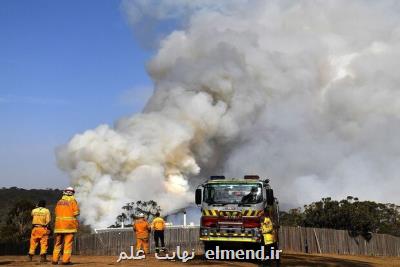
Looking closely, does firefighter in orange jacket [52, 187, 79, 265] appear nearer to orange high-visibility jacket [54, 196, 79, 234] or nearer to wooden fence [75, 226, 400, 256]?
orange high-visibility jacket [54, 196, 79, 234]

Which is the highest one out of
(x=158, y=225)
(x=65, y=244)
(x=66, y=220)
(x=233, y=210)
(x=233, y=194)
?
(x=233, y=194)

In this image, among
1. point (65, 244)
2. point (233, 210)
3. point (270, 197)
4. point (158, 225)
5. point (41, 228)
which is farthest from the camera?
point (158, 225)

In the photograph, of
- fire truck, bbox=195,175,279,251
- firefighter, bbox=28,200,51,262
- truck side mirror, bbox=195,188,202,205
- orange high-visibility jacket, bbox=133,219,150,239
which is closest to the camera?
firefighter, bbox=28,200,51,262

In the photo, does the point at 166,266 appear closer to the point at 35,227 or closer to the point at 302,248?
the point at 35,227

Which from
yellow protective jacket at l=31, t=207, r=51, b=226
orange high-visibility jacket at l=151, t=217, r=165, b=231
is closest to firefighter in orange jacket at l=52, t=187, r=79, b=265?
yellow protective jacket at l=31, t=207, r=51, b=226

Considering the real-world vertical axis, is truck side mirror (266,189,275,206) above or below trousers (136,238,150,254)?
above

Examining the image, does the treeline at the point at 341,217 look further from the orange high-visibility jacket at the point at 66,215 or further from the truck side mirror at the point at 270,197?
the orange high-visibility jacket at the point at 66,215

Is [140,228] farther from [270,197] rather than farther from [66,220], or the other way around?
[66,220]

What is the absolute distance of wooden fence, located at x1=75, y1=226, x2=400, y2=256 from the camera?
31.9 m

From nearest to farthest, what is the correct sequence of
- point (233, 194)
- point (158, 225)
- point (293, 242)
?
point (233, 194) < point (158, 225) < point (293, 242)

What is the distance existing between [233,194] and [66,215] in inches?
313

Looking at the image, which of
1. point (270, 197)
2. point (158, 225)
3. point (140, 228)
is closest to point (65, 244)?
point (140, 228)

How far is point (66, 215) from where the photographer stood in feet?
50.1

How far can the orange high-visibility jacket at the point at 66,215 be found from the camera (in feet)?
49.9
